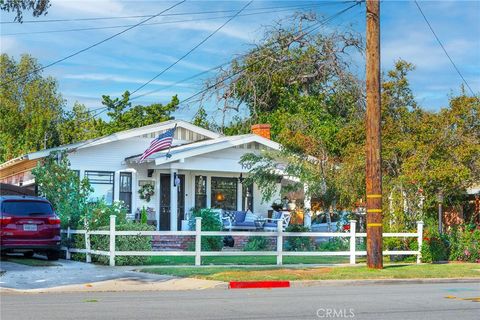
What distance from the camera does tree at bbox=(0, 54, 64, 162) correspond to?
5906cm

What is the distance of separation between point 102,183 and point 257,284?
13.9 metres

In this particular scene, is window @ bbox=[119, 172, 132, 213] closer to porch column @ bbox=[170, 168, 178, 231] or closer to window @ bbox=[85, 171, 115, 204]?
window @ bbox=[85, 171, 115, 204]

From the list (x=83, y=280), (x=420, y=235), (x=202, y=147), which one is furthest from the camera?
(x=202, y=147)

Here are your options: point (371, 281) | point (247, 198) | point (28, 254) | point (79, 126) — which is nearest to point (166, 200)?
point (247, 198)

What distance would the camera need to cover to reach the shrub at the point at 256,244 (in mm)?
26016

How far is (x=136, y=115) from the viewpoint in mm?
58219

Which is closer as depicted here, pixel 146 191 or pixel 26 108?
pixel 146 191

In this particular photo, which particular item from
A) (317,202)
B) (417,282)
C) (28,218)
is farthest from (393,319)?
(317,202)

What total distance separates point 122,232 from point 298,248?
767 centimetres

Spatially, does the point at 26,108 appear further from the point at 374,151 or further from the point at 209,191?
Result: the point at 374,151

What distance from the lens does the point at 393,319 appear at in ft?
38.4

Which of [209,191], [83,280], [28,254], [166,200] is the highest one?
[209,191]

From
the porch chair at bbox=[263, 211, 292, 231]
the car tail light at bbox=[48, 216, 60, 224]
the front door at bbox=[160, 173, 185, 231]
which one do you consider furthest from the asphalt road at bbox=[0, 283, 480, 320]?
the front door at bbox=[160, 173, 185, 231]

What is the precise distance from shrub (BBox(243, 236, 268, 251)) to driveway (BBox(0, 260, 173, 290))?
6.45m
